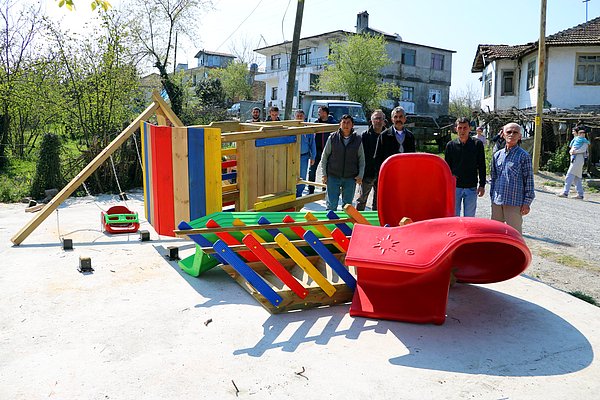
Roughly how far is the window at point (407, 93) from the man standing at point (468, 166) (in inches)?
1781

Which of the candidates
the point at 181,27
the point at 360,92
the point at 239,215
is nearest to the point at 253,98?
the point at 360,92

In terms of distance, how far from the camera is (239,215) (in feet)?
19.1

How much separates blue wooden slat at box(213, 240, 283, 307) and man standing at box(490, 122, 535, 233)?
3.23m

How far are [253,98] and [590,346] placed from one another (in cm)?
6458

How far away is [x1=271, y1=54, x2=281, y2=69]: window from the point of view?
5725cm

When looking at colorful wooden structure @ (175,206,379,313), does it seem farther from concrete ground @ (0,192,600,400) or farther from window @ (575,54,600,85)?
window @ (575,54,600,85)

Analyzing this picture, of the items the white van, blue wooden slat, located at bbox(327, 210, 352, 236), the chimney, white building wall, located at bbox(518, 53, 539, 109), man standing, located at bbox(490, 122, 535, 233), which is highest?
the chimney

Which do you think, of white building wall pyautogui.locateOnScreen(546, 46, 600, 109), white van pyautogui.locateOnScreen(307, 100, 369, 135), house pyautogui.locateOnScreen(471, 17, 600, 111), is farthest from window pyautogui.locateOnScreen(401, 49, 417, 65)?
white van pyautogui.locateOnScreen(307, 100, 369, 135)

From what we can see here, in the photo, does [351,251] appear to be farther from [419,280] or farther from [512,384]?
[512,384]

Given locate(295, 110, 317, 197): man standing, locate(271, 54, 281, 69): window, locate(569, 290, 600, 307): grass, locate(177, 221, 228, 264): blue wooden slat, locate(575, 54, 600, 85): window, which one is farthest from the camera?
locate(271, 54, 281, 69): window

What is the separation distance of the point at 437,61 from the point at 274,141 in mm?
50770

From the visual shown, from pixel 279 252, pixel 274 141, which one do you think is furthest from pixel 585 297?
pixel 274 141

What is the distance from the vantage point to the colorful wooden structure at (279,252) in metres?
4.84

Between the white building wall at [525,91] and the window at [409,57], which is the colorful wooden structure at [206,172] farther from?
the window at [409,57]
